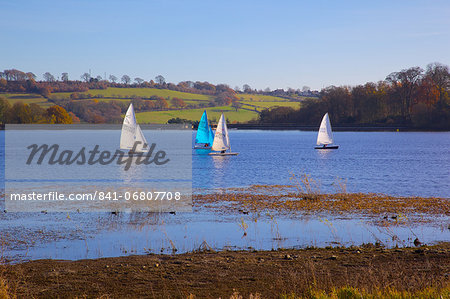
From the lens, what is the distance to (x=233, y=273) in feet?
42.3

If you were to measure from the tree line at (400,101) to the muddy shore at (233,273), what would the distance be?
510 feet

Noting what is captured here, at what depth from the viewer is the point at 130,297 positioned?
11.1 metres

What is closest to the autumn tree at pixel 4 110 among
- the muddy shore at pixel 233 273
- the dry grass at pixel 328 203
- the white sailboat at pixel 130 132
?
the white sailboat at pixel 130 132

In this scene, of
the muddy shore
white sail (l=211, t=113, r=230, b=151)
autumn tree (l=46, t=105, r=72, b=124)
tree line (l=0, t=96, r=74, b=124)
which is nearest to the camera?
the muddy shore

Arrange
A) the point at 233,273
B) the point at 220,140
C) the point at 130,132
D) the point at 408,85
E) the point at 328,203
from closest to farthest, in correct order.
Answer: the point at 233,273 → the point at 328,203 → the point at 130,132 → the point at 220,140 → the point at 408,85

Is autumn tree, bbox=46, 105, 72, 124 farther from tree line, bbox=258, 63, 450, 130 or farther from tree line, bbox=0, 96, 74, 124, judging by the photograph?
tree line, bbox=258, 63, 450, 130

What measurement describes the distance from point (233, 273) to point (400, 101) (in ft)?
556

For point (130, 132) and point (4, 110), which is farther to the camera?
point (4, 110)

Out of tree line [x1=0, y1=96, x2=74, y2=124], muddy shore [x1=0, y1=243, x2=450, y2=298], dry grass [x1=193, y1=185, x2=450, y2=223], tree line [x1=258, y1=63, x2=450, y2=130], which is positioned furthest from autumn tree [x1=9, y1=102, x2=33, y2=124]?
muddy shore [x1=0, y1=243, x2=450, y2=298]

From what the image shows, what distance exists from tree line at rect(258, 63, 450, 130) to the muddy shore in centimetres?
15548

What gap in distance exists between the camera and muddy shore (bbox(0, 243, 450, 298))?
11273mm

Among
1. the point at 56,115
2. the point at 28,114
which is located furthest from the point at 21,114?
the point at 56,115

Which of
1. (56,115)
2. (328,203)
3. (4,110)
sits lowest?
(328,203)

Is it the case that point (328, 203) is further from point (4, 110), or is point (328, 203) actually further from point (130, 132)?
point (4, 110)
